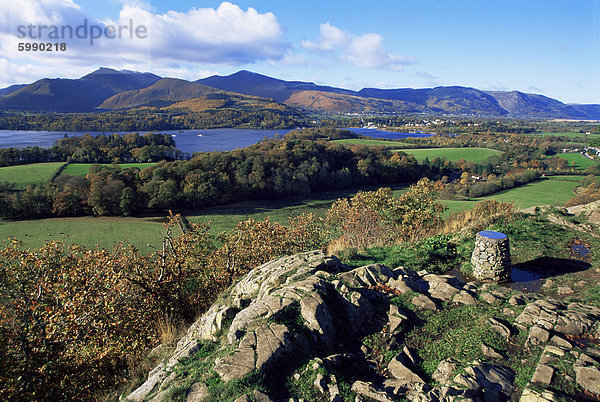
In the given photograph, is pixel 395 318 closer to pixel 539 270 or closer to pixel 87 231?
pixel 539 270

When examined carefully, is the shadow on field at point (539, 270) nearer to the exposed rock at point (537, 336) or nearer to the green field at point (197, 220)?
the exposed rock at point (537, 336)

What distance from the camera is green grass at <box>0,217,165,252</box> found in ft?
148

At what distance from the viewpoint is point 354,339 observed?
815 centimetres

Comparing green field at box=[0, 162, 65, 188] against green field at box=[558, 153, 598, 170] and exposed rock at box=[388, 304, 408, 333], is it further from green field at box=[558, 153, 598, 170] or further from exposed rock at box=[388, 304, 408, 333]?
green field at box=[558, 153, 598, 170]

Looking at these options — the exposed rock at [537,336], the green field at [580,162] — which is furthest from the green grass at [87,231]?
the green field at [580,162]

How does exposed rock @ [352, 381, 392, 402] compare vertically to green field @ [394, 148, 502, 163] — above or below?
below

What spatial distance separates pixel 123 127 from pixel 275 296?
185 m

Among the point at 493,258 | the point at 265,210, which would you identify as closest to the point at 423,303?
the point at 493,258

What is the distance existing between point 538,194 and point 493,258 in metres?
61.2

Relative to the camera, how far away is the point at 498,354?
745 cm

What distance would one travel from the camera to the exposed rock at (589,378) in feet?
20.5

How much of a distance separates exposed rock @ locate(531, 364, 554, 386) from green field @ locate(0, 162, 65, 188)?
80.5m

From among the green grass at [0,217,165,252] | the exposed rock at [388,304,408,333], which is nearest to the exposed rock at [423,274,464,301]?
the exposed rock at [388,304,408,333]

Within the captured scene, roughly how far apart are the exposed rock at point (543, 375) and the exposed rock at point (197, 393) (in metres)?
6.30
